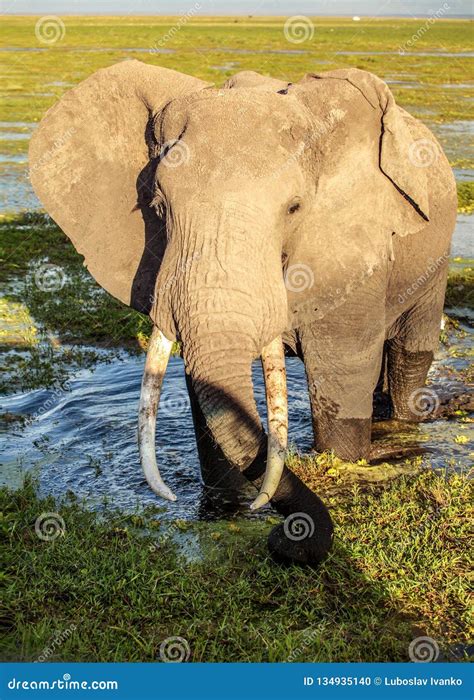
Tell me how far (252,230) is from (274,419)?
3.25 feet

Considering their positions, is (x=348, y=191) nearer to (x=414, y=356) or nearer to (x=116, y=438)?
(x=414, y=356)

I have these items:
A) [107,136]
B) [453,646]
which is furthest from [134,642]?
[107,136]

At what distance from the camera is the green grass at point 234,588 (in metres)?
4.47

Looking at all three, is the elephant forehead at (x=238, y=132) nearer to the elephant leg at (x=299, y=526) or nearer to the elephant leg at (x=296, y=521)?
the elephant leg at (x=296, y=521)

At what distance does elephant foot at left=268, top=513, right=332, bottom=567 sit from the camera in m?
5.02

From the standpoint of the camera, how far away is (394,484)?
6133mm

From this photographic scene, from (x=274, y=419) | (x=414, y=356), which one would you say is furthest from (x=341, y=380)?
(x=414, y=356)

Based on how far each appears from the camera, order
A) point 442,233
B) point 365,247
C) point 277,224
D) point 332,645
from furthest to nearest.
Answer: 1. point 442,233
2. point 365,247
3. point 277,224
4. point 332,645

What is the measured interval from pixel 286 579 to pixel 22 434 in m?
2.91

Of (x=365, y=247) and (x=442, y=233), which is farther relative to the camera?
(x=442, y=233)

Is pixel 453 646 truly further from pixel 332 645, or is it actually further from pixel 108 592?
pixel 108 592

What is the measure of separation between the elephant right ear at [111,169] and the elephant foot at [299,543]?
4.63ft

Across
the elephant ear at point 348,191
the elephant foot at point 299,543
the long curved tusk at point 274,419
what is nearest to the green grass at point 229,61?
the elephant ear at point 348,191

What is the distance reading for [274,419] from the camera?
16.3 ft
